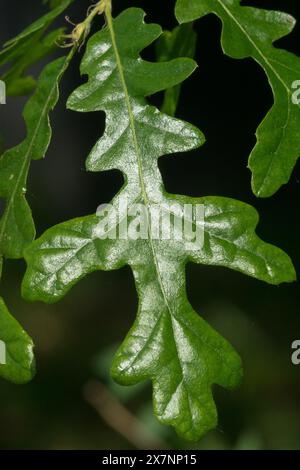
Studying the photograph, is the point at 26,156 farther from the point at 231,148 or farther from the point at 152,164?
the point at 231,148

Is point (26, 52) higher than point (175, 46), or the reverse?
point (26, 52)

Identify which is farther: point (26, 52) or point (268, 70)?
point (26, 52)

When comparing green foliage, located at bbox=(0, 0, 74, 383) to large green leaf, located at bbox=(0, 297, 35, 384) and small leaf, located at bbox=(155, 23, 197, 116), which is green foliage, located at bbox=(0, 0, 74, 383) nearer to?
large green leaf, located at bbox=(0, 297, 35, 384)

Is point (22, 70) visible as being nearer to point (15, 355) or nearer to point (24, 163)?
point (24, 163)

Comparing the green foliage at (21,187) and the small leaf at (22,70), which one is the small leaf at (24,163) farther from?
the small leaf at (22,70)

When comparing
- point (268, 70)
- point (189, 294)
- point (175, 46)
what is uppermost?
point (268, 70)

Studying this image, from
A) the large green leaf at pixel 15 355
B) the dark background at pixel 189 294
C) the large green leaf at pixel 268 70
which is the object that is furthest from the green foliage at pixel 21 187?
the dark background at pixel 189 294

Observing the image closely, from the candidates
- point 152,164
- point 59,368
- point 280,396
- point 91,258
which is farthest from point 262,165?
point 59,368

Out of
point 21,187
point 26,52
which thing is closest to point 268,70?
point 21,187
